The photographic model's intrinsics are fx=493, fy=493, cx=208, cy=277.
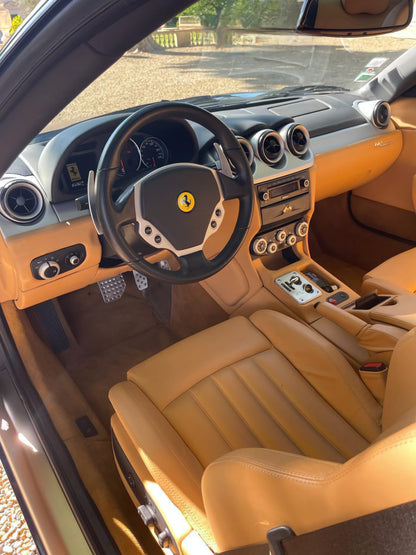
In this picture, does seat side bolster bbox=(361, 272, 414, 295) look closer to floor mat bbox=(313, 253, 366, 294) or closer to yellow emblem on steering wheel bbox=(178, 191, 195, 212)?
floor mat bbox=(313, 253, 366, 294)

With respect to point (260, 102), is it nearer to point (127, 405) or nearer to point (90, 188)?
point (90, 188)

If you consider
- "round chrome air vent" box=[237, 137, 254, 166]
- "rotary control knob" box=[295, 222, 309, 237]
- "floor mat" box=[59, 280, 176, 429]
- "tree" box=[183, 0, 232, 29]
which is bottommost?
"floor mat" box=[59, 280, 176, 429]

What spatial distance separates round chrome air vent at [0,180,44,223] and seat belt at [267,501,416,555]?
4.04ft

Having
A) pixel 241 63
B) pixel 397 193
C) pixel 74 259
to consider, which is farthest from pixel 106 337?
pixel 241 63

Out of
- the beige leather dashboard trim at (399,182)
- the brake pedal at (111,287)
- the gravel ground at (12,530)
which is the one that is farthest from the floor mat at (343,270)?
the gravel ground at (12,530)

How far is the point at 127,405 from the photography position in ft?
4.77

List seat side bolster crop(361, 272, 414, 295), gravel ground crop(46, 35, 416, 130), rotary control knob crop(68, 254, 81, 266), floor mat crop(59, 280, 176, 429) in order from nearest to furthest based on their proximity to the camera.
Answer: rotary control knob crop(68, 254, 81, 266) → seat side bolster crop(361, 272, 414, 295) → floor mat crop(59, 280, 176, 429) → gravel ground crop(46, 35, 416, 130)

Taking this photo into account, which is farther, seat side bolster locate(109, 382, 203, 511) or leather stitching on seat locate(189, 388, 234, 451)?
leather stitching on seat locate(189, 388, 234, 451)

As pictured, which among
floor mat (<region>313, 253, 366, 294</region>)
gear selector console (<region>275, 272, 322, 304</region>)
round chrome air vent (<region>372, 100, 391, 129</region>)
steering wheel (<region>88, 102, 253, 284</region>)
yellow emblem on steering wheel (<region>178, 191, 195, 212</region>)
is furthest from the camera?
floor mat (<region>313, 253, 366, 294</region>)

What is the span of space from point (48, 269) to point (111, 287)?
69cm

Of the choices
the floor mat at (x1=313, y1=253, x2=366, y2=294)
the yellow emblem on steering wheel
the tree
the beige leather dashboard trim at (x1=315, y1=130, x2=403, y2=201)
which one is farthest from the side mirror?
the floor mat at (x1=313, y1=253, x2=366, y2=294)

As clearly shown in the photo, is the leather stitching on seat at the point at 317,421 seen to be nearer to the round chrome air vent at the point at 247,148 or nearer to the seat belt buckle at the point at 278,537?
the seat belt buckle at the point at 278,537

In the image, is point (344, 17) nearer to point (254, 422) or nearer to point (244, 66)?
point (254, 422)

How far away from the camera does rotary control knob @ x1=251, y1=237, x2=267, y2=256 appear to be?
2119mm
